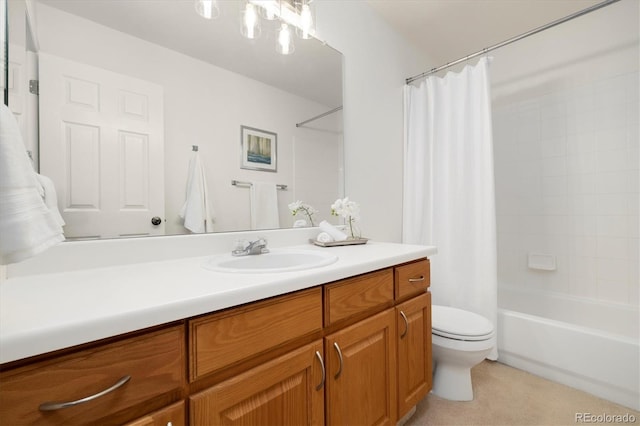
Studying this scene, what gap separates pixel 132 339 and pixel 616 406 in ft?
7.12

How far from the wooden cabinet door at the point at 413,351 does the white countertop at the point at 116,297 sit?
399mm

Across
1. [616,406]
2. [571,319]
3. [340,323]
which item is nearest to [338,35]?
[340,323]

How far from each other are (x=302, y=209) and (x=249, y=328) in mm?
930

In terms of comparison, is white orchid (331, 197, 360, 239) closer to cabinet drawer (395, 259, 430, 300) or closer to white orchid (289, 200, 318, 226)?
white orchid (289, 200, 318, 226)

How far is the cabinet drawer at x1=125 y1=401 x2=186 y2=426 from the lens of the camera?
1.71 ft

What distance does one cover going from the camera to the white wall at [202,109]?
926mm

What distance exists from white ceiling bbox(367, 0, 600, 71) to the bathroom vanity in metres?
1.81

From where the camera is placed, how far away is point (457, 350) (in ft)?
4.52

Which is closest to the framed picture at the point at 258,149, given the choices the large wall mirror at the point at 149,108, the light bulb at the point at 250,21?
the large wall mirror at the point at 149,108

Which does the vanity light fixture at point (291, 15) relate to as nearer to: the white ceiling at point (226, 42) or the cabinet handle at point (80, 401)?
the white ceiling at point (226, 42)

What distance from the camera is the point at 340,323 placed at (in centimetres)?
92

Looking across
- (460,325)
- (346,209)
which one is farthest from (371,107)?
(460,325)

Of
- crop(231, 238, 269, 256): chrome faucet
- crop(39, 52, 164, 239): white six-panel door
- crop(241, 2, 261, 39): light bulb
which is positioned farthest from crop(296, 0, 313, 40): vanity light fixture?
crop(231, 238, 269, 256): chrome faucet

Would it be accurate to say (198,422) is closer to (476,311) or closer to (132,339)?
(132,339)
